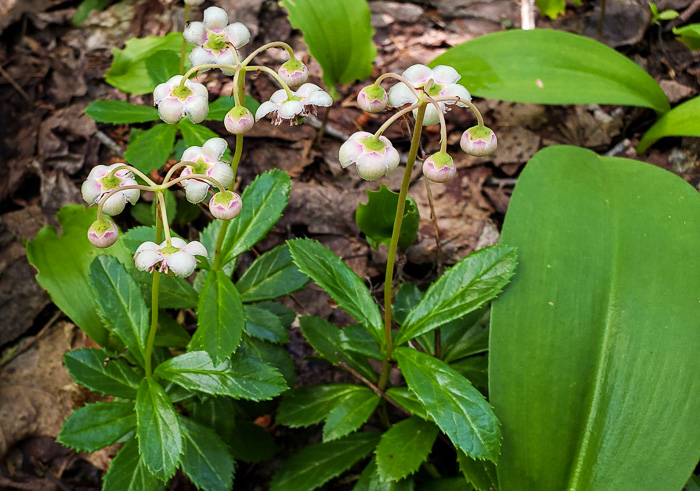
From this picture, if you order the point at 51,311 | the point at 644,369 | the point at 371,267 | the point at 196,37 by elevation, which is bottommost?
the point at 51,311

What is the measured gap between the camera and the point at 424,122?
129 centimetres

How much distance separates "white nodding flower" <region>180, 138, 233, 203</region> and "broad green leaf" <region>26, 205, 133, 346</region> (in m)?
0.76

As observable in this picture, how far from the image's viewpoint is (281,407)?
1696mm

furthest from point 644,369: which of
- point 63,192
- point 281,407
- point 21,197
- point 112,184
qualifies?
point 21,197

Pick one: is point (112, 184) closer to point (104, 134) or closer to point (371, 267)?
point (371, 267)

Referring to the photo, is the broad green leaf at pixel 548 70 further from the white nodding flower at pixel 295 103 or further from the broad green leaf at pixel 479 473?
the broad green leaf at pixel 479 473

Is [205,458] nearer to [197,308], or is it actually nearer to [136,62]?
[197,308]

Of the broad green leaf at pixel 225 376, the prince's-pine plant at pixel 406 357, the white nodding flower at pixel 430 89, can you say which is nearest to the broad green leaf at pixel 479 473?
the prince's-pine plant at pixel 406 357

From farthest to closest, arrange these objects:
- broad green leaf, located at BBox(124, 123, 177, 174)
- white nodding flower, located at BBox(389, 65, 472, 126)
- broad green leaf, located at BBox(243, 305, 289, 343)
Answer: broad green leaf, located at BBox(124, 123, 177, 174)
broad green leaf, located at BBox(243, 305, 289, 343)
white nodding flower, located at BBox(389, 65, 472, 126)

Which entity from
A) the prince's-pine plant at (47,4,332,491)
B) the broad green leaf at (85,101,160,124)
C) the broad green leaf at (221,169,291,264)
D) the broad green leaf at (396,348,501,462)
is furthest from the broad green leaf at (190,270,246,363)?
the broad green leaf at (85,101,160,124)

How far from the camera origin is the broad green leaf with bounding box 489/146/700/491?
1.35m

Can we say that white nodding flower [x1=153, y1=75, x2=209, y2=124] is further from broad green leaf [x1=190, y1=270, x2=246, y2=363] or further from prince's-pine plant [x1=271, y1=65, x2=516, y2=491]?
broad green leaf [x1=190, y1=270, x2=246, y2=363]

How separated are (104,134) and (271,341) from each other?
1.54m

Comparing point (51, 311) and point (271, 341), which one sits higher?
point (271, 341)
